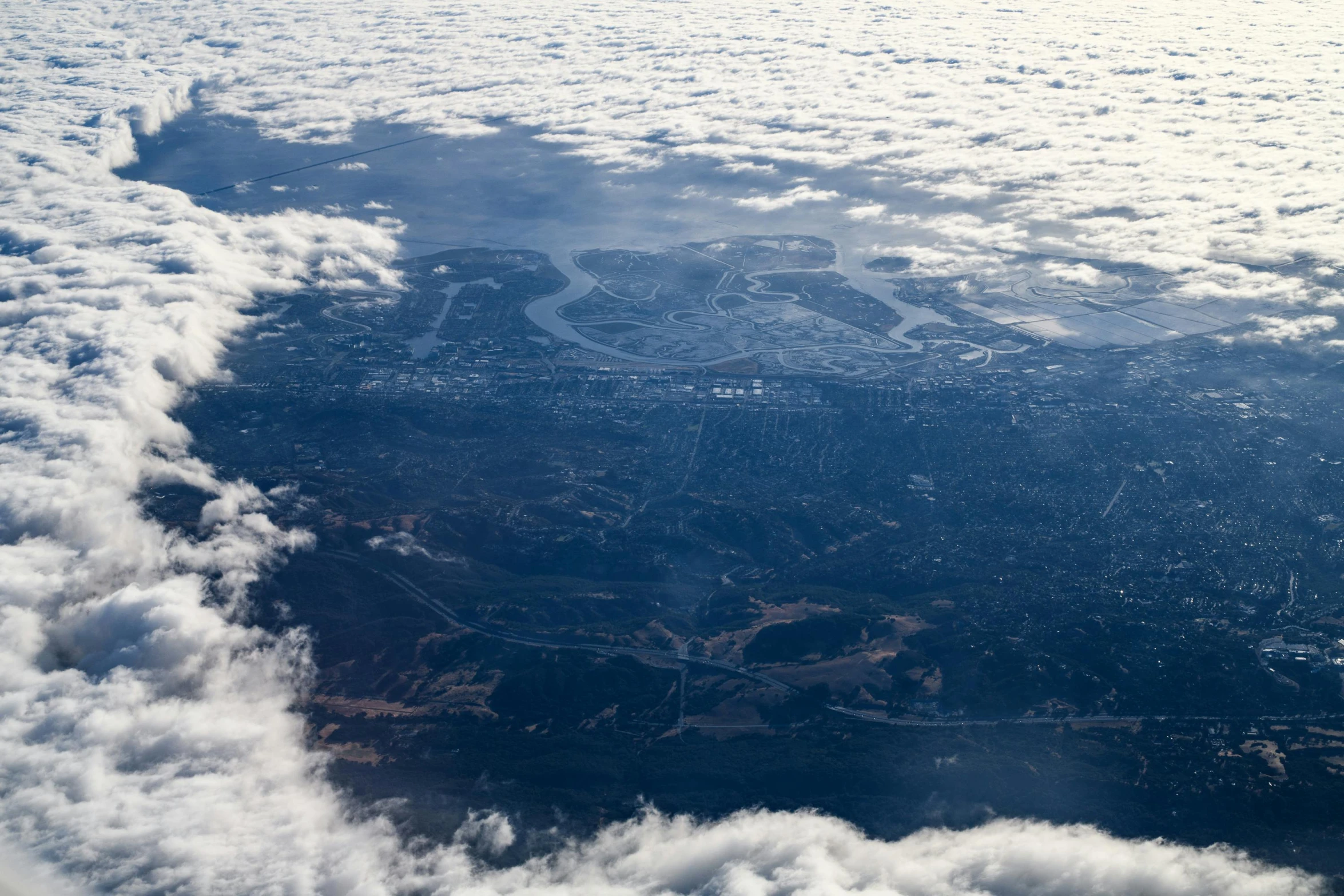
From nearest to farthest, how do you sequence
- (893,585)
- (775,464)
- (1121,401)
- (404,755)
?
(404,755) < (893,585) < (775,464) < (1121,401)

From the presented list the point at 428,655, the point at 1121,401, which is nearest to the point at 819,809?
the point at 428,655

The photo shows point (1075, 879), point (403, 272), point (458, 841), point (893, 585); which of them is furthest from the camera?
point (403, 272)

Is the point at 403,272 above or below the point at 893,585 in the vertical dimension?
above

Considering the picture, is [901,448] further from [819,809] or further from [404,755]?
[404,755]

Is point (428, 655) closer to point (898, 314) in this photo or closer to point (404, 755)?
point (404, 755)

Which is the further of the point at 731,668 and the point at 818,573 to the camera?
the point at 818,573

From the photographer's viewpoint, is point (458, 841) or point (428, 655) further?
point (428, 655)

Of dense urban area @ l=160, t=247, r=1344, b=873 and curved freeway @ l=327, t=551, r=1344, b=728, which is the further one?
curved freeway @ l=327, t=551, r=1344, b=728

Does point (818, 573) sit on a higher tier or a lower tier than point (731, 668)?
lower

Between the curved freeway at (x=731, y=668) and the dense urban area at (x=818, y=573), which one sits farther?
the curved freeway at (x=731, y=668)

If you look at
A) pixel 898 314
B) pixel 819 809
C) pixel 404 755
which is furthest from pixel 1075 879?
pixel 898 314
